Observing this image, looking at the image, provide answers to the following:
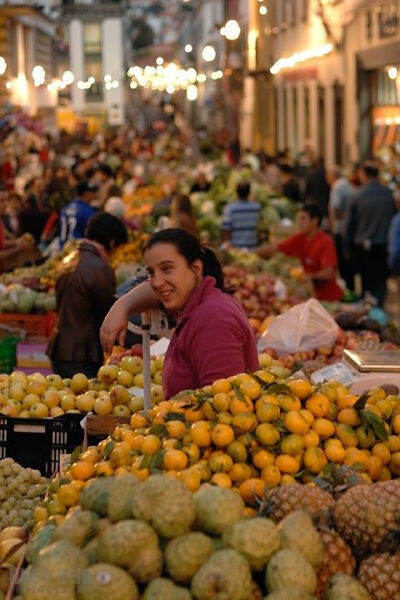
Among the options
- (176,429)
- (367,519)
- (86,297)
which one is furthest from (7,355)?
(367,519)

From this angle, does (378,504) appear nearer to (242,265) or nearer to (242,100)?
(242,265)

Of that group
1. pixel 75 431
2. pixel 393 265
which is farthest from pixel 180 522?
pixel 393 265

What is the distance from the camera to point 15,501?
5383 millimetres

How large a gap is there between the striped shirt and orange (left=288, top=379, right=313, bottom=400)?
11.1 m

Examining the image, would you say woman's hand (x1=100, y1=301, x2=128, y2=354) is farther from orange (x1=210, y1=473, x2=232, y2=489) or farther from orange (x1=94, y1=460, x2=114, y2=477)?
orange (x1=210, y1=473, x2=232, y2=489)

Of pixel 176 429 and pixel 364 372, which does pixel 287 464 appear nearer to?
pixel 176 429

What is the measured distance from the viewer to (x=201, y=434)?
436 centimetres

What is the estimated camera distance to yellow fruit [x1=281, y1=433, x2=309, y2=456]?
14.4 ft

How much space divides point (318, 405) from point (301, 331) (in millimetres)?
3913

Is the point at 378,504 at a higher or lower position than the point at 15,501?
higher

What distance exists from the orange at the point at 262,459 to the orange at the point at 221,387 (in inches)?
11.9

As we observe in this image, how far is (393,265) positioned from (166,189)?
9977mm

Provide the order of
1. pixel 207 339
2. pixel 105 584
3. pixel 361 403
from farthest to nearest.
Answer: pixel 207 339
pixel 361 403
pixel 105 584

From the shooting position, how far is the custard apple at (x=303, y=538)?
11.8 ft
